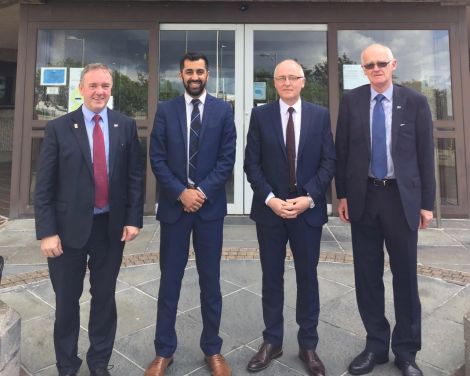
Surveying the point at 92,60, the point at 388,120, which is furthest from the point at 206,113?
the point at 92,60

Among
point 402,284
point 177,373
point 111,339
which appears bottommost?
point 177,373

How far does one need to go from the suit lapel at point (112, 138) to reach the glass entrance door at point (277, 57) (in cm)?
450

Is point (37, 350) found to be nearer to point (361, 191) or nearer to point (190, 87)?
point (190, 87)

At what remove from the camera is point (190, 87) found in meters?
2.51

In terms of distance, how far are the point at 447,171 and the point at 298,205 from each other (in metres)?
5.50

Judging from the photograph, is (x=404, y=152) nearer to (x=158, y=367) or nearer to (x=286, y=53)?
(x=158, y=367)

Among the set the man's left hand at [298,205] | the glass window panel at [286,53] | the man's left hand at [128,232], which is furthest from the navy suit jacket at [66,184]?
the glass window panel at [286,53]

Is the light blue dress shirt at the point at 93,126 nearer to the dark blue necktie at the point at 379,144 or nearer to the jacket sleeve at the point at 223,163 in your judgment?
the jacket sleeve at the point at 223,163

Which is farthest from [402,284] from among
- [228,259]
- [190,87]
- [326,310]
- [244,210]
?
[244,210]

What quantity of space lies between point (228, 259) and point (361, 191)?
248cm

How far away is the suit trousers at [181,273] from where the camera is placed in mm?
2514

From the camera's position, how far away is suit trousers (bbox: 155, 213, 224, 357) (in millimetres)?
2514

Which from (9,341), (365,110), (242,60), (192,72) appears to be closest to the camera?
(9,341)

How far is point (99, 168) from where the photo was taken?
2.33 metres
